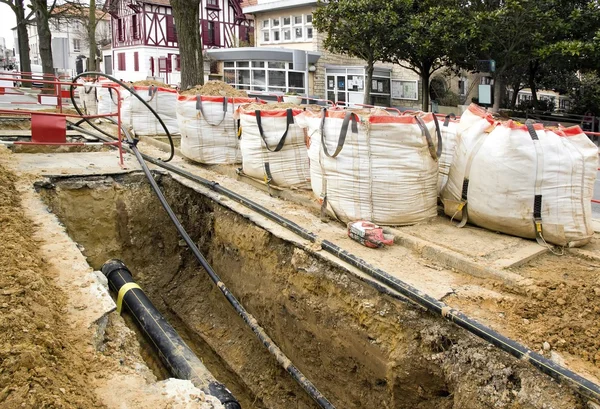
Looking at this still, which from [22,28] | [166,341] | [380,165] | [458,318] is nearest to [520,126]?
→ [380,165]

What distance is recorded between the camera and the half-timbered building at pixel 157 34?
106 ft

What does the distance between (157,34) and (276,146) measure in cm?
→ 3065

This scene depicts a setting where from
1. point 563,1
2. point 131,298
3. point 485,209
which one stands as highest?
point 563,1

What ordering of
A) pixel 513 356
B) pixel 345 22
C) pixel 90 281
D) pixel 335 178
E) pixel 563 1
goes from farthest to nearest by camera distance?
pixel 345 22 < pixel 563 1 < pixel 335 178 < pixel 90 281 < pixel 513 356

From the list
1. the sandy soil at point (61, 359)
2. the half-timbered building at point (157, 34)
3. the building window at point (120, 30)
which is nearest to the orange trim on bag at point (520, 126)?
the sandy soil at point (61, 359)

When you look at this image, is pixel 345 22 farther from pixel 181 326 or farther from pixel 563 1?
pixel 181 326

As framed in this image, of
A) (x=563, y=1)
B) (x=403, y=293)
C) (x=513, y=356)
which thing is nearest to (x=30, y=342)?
(x=403, y=293)

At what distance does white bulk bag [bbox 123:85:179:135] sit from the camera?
371 inches

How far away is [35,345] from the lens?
7.26 ft

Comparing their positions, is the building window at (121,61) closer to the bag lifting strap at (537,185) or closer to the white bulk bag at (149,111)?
the white bulk bag at (149,111)

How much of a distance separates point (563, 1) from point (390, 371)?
14817 mm

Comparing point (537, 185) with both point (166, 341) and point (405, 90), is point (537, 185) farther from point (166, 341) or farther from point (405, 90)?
point (405, 90)

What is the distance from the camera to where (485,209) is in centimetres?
423

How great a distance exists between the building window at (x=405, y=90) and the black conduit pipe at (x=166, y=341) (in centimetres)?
2185
